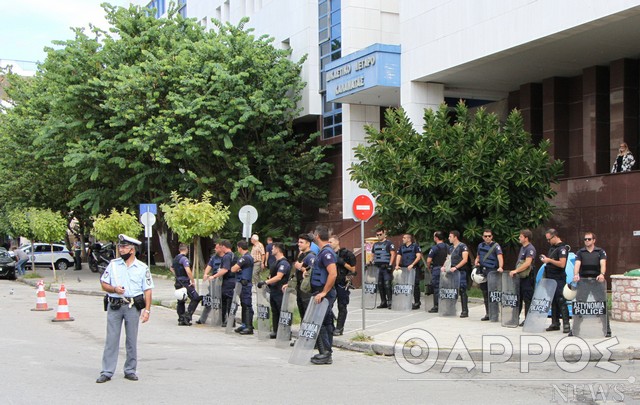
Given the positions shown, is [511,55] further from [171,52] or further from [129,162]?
[129,162]

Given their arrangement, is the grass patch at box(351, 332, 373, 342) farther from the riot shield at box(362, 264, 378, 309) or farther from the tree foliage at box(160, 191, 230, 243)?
the tree foliage at box(160, 191, 230, 243)

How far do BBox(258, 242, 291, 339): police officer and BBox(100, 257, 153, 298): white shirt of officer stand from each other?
159 inches

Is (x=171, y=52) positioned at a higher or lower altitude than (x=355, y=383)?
higher

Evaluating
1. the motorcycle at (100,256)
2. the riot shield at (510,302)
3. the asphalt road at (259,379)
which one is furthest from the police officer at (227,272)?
the motorcycle at (100,256)

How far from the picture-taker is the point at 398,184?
20797 mm

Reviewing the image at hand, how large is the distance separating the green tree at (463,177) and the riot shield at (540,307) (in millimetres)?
6214

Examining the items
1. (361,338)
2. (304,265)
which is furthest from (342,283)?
(361,338)

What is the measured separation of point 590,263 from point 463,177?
7322mm

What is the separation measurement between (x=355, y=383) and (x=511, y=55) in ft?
51.1

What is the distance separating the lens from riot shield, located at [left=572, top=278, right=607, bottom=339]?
500 inches

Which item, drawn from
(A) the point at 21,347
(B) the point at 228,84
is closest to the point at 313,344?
(A) the point at 21,347

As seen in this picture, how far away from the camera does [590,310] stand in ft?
41.7

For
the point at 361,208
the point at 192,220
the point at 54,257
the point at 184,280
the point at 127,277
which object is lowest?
the point at 54,257

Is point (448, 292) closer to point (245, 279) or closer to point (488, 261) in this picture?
point (488, 261)
